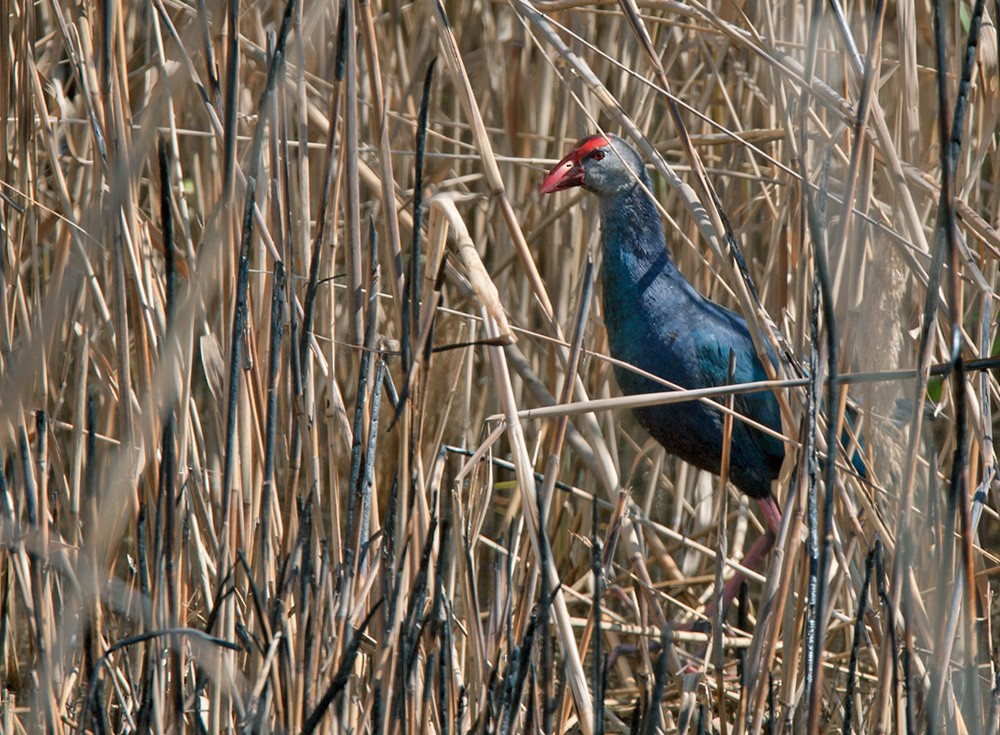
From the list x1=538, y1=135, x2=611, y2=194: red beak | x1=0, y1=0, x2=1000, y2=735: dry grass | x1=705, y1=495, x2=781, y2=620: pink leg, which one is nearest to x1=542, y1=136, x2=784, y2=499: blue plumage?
x1=538, y1=135, x2=611, y2=194: red beak

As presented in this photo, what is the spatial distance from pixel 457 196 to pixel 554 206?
1.25 meters

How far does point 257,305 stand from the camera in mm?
1293

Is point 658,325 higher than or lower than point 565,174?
lower

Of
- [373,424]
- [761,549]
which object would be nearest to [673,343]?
[761,549]

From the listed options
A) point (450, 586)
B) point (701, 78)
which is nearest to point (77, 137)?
point (450, 586)

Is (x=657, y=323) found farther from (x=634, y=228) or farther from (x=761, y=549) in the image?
(x=761, y=549)

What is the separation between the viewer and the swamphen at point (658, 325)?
1.88m

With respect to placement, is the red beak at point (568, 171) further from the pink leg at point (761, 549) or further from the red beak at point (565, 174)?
the pink leg at point (761, 549)

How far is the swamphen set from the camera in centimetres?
188

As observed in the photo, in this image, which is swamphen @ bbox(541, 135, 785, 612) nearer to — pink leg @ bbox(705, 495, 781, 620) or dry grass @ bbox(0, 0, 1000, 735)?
pink leg @ bbox(705, 495, 781, 620)

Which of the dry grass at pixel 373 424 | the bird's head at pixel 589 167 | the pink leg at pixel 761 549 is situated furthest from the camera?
the pink leg at pixel 761 549

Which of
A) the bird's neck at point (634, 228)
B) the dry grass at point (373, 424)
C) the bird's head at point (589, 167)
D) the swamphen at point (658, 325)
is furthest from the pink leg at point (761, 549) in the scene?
the bird's head at point (589, 167)

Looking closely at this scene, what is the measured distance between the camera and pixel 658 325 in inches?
74.5

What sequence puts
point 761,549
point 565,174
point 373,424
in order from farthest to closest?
1. point 761,549
2. point 565,174
3. point 373,424
